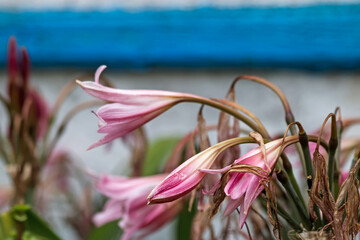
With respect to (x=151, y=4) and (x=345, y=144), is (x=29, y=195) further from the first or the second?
(x=151, y=4)

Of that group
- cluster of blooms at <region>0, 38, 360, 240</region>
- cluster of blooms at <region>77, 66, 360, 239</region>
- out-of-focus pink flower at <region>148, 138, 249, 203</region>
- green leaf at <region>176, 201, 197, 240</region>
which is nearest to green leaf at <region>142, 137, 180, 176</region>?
green leaf at <region>176, 201, 197, 240</region>

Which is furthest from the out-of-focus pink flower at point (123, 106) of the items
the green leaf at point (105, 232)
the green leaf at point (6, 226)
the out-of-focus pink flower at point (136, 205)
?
the green leaf at point (105, 232)

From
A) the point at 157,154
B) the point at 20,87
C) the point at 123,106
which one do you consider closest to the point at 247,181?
the point at 123,106

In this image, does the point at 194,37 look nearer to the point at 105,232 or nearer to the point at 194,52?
the point at 194,52

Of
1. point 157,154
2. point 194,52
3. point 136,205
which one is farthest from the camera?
point 194,52

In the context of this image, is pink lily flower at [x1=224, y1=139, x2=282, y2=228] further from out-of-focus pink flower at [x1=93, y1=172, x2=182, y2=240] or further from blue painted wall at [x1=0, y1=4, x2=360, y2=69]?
blue painted wall at [x1=0, y1=4, x2=360, y2=69]

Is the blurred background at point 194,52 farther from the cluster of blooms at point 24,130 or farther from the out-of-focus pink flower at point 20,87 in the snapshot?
the out-of-focus pink flower at point 20,87
